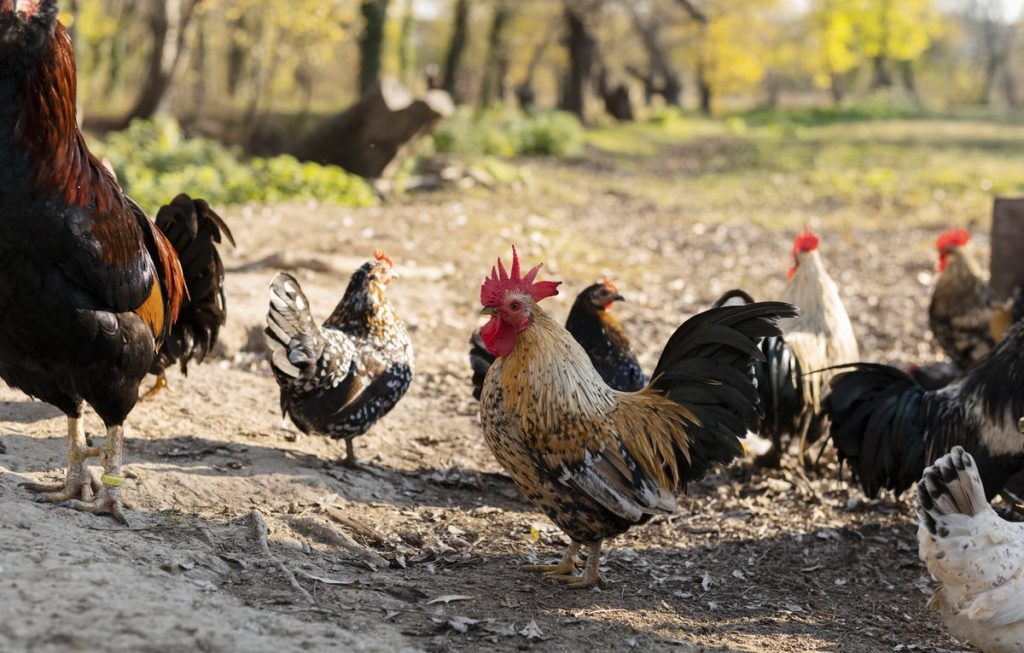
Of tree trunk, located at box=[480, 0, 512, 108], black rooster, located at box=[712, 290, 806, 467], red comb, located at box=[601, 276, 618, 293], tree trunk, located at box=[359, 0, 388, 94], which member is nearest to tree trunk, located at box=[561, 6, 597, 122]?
tree trunk, located at box=[480, 0, 512, 108]

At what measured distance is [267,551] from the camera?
445 centimetres

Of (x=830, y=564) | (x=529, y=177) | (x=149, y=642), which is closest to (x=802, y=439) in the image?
(x=830, y=564)

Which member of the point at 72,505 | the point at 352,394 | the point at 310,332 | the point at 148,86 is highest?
the point at 148,86

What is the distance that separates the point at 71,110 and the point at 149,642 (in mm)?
2377

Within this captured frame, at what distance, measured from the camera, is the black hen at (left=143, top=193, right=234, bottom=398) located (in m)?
5.70

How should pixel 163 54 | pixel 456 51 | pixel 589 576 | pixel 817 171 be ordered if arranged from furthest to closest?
pixel 456 51 < pixel 817 171 < pixel 163 54 < pixel 589 576

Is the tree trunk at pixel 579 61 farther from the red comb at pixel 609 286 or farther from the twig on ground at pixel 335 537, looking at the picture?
the twig on ground at pixel 335 537

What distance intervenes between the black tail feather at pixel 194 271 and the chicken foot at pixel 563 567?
249 centimetres

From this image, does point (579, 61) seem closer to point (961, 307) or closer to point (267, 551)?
point (961, 307)

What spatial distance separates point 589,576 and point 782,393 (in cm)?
225

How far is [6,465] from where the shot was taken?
4.90 meters

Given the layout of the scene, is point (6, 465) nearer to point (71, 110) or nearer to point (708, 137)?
point (71, 110)

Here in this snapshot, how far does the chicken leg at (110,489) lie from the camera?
4453 mm

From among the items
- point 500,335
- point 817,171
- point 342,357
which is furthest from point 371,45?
point 500,335
